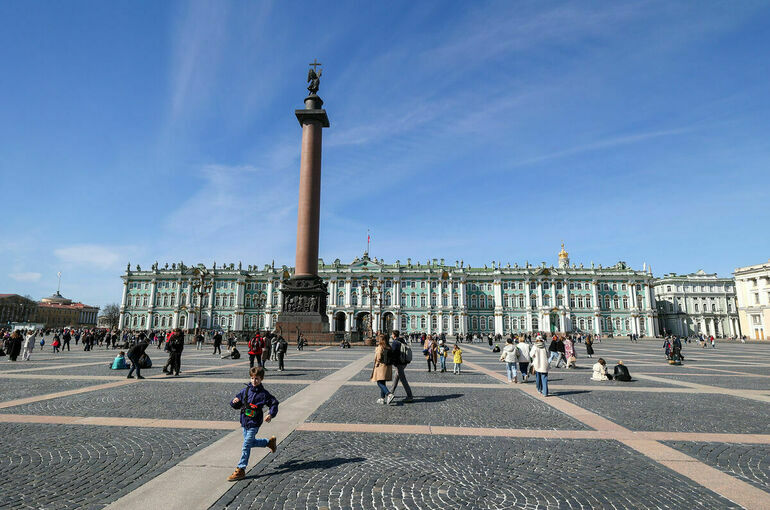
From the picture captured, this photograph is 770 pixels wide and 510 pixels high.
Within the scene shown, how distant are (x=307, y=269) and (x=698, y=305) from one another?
95982 mm

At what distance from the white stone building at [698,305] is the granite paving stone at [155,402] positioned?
102 meters

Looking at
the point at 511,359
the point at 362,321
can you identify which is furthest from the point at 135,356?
the point at 362,321

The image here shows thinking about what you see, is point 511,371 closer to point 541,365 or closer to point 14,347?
point 541,365

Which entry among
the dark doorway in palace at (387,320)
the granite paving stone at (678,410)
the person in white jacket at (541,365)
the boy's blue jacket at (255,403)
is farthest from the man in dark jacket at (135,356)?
the dark doorway in palace at (387,320)

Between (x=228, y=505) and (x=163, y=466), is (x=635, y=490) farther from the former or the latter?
(x=163, y=466)

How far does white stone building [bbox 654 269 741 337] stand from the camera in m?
89.4

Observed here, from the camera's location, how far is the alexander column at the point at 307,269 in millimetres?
32969

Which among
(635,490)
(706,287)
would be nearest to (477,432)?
(635,490)

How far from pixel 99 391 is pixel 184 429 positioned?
18.0 ft

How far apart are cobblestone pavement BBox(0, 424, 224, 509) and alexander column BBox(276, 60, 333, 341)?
26.2m

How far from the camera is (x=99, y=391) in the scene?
10.6 meters

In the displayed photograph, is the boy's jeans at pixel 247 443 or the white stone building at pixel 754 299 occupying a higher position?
the white stone building at pixel 754 299

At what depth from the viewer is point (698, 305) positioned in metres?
91.8

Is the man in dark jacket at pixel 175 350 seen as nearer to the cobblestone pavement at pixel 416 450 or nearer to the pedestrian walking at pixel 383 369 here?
the cobblestone pavement at pixel 416 450
